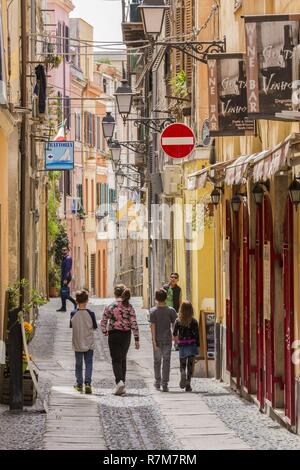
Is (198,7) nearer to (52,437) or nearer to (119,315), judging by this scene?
(119,315)

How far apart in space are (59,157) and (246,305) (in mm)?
19979

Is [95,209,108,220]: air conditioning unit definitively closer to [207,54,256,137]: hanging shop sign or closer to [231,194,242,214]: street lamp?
[231,194,242,214]: street lamp

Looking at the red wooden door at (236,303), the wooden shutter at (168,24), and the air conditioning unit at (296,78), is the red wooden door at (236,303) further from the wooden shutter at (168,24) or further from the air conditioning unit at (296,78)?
the wooden shutter at (168,24)

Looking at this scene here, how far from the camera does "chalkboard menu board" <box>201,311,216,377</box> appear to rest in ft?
88.7

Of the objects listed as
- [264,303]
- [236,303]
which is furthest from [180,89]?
[264,303]

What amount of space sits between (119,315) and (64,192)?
37359 millimetres

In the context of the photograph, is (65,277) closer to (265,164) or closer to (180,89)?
(180,89)

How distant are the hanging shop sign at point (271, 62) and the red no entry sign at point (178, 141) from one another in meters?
10.7

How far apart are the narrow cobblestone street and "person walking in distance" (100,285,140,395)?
391 millimetres

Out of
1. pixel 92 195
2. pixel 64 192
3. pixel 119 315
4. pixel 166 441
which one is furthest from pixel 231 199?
pixel 92 195

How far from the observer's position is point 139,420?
19094 mm

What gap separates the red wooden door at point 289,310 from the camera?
17.4m

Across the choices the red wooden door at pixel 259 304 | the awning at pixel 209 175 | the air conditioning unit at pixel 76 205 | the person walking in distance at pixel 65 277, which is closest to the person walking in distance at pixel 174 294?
the awning at pixel 209 175

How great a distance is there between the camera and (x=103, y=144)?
7556 centimetres
